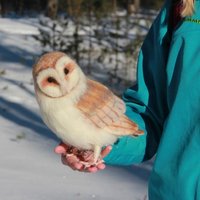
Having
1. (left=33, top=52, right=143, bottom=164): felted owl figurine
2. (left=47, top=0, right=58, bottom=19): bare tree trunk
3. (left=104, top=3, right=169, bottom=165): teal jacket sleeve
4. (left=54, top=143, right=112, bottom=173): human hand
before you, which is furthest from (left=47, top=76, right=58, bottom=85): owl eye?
(left=47, top=0, right=58, bottom=19): bare tree trunk

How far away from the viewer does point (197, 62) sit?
6.34 ft

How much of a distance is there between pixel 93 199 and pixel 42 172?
0.86 meters

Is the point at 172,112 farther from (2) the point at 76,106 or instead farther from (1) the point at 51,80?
(1) the point at 51,80

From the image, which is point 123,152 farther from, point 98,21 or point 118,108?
point 98,21

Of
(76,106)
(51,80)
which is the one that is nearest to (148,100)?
(76,106)

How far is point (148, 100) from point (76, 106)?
477 millimetres

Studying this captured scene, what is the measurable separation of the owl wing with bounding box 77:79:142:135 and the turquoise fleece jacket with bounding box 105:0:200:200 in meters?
0.15

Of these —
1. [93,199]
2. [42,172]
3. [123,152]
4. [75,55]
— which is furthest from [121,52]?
[123,152]

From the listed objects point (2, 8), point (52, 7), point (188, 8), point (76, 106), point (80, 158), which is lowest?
point (2, 8)

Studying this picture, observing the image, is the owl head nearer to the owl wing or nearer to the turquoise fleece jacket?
the owl wing

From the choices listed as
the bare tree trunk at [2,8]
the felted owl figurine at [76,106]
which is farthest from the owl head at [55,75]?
the bare tree trunk at [2,8]

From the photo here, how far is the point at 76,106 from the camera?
1.75 m

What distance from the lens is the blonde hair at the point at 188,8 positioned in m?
1.94

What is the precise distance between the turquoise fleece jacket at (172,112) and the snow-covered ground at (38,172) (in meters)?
2.94
